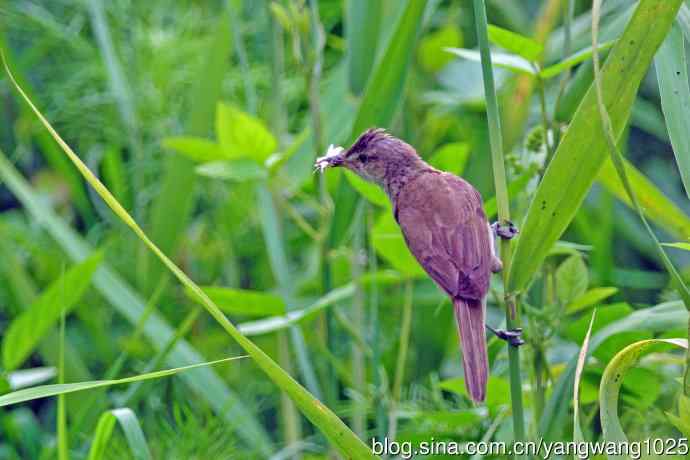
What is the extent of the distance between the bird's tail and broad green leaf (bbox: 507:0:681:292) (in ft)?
0.24

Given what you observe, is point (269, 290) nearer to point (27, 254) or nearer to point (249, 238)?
point (249, 238)

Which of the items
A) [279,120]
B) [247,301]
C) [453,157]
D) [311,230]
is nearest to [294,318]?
[247,301]

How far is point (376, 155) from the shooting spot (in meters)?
1.04

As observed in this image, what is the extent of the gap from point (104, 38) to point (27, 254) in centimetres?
50

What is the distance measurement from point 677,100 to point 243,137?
1.83ft

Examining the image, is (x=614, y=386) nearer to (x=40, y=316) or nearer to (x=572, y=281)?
(x=572, y=281)

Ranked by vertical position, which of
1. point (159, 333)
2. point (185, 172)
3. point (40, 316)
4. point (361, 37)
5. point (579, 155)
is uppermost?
point (361, 37)

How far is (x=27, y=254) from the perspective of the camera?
1969 mm

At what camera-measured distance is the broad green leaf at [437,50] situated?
1.84 meters

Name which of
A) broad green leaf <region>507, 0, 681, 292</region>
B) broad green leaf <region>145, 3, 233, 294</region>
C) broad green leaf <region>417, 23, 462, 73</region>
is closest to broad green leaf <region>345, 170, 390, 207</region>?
broad green leaf <region>507, 0, 681, 292</region>

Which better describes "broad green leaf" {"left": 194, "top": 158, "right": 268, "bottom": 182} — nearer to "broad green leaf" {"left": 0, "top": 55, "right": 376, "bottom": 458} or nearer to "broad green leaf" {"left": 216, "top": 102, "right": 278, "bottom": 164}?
"broad green leaf" {"left": 216, "top": 102, "right": 278, "bottom": 164}

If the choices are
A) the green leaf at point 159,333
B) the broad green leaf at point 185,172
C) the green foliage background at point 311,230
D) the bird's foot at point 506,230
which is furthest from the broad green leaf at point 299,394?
the broad green leaf at point 185,172

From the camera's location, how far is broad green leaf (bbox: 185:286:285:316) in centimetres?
114

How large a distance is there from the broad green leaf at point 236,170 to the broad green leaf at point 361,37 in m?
0.17
